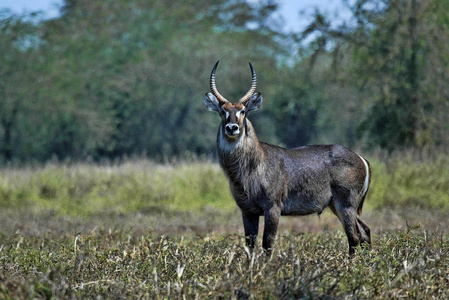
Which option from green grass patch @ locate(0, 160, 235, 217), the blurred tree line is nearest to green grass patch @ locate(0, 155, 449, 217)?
green grass patch @ locate(0, 160, 235, 217)

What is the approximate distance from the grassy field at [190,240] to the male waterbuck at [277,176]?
0.35m

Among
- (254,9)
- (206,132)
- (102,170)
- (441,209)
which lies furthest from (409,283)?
(254,9)

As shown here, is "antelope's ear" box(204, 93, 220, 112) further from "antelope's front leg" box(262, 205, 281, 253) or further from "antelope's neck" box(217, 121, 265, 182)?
"antelope's front leg" box(262, 205, 281, 253)

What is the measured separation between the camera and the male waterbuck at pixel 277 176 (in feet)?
21.4

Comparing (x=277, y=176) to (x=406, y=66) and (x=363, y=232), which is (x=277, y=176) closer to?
(x=363, y=232)

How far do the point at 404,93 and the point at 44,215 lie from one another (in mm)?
11182

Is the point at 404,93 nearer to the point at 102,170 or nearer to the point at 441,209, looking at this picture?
the point at 441,209

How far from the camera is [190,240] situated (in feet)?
27.9

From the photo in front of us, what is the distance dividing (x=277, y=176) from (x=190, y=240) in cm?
228

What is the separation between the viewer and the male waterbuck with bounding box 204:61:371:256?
6.52 m

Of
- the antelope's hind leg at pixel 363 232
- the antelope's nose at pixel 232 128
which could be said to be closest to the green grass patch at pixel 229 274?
the antelope's hind leg at pixel 363 232

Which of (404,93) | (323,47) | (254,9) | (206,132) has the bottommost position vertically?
(206,132)

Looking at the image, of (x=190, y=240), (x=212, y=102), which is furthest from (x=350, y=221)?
(x=190, y=240)

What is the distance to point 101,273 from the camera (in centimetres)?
555
